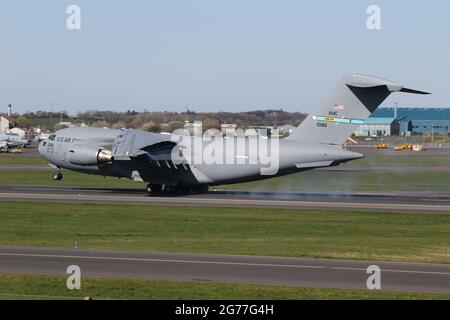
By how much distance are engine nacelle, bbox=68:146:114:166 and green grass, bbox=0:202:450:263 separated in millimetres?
8429

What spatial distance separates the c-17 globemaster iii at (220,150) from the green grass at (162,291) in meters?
26.3

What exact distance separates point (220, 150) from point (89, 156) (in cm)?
869

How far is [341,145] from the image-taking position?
50.8 m

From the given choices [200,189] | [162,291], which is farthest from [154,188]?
[162,291]

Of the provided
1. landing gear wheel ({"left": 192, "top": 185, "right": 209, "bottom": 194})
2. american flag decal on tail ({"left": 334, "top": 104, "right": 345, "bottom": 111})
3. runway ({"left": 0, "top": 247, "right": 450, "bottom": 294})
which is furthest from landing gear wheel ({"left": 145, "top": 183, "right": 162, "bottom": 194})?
runway ({"left": 0, "top": 247, "right": 450, "bottom": 294})

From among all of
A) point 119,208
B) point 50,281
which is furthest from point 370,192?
point 50,281

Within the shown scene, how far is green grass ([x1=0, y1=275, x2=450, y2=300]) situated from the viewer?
69.1ft

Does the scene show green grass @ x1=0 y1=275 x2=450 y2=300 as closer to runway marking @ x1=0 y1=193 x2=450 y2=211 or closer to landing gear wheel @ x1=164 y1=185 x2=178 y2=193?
runway marking @ x1=0 y1=193 x2=450 y2=211

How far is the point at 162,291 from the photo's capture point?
21.8 meters

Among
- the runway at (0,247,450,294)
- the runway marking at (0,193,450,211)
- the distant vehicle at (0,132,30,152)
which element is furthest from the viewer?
the distant vehicle at (0,132,30,152)

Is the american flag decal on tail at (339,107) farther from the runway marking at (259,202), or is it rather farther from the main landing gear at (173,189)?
the main landing gear at (173,189)

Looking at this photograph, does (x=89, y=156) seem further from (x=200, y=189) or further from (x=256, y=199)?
(x=256, y=199)

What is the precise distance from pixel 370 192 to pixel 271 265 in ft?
122

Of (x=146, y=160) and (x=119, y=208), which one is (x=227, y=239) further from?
(x=146, y=160)
